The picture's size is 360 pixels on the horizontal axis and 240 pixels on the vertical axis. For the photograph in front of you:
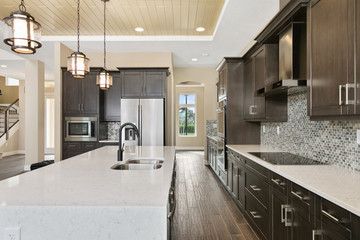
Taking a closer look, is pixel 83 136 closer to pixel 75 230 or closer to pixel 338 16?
pixel 75 230

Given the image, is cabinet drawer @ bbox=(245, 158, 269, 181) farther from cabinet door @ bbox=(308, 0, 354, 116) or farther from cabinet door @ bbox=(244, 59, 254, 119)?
cabinet door @ bbox=(244, 59, 254, 119)

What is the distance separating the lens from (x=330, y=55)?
1755mm

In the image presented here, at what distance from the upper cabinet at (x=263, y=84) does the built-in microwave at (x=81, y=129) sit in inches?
132

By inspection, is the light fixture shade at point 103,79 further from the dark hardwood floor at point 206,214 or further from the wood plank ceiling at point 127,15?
the dark hardwood floor at point 206,214

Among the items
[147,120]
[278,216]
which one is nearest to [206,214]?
[278,216]

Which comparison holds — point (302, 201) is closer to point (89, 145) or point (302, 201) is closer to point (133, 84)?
point (133, 84)

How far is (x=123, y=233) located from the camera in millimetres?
1152

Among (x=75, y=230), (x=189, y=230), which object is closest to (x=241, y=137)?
(x=189, y=230)

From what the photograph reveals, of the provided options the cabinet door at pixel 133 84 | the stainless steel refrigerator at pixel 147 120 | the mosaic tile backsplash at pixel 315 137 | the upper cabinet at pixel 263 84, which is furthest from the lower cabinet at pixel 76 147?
the mosaic tile backsplash at pixel 315 137

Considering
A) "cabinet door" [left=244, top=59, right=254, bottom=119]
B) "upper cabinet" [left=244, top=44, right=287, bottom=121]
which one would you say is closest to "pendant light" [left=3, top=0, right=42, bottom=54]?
"upper cabinet" [left=244, top=44, right=287, bottom=121]

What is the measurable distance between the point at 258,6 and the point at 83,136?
4316 millimetres

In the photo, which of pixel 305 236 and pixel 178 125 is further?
pixel 178 125

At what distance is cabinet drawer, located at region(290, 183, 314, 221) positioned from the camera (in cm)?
158

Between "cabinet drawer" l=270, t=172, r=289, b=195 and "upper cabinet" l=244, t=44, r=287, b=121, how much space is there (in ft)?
4.12
